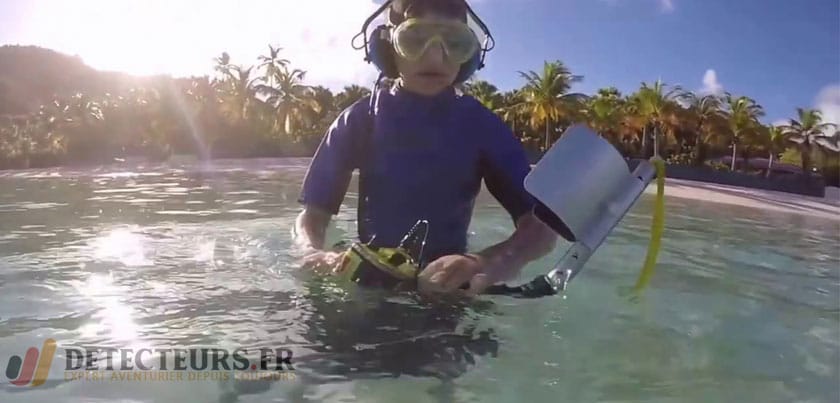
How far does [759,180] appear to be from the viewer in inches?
997

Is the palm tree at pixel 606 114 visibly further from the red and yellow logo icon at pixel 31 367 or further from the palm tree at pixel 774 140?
the red and yellow logo icon at pixel 31 367

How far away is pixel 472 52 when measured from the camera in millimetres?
2596

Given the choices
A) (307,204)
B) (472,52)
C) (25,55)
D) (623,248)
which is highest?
(25,55)

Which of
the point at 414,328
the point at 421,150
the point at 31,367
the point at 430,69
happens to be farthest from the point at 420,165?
the point at 31,367

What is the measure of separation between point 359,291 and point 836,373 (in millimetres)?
1673

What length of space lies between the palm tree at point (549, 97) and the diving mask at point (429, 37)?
37.2 m

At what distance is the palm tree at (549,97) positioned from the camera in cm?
3966

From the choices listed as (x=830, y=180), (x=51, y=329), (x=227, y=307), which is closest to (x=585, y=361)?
(x=227, y=307)

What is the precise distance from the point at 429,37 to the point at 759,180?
26.0m

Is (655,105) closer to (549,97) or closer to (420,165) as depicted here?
(549,97)

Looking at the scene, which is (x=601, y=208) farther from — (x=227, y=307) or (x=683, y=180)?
(x=683, y=180)

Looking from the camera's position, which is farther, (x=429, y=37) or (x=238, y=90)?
(x=238, y=90)

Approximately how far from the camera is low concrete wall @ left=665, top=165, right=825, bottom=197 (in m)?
24.0

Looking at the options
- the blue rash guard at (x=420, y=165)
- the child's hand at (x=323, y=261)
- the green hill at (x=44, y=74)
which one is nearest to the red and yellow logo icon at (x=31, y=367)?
the child's hand at (x=323, y=261)
